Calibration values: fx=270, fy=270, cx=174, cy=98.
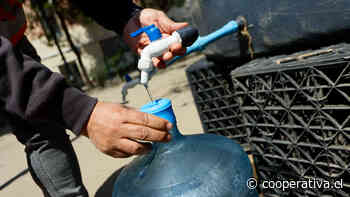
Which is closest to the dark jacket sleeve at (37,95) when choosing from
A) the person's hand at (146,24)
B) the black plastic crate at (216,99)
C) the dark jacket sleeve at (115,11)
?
the person's hand at (146,24)

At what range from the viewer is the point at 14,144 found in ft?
16.4

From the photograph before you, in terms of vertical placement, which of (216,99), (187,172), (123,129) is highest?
(123,129)

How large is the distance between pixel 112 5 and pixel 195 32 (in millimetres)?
695

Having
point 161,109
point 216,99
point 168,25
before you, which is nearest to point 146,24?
point 168,25

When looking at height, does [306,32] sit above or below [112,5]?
below

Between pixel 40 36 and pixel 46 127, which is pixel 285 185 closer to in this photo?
pixel 46 127

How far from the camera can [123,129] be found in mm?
814

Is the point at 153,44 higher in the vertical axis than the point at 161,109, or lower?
higher

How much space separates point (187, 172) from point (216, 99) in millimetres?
1114

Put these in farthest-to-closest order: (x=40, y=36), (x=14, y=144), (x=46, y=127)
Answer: (x=40, y=36) → (x=14, y=144) → (x=46, y=127)

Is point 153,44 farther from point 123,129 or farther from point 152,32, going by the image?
point 123,129

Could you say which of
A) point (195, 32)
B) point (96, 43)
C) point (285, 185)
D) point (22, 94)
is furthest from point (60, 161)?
point (96, 43)

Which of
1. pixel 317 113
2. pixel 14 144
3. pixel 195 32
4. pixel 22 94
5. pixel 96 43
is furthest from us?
pixel 96 43

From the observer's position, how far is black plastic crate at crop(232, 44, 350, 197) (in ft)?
4.09
